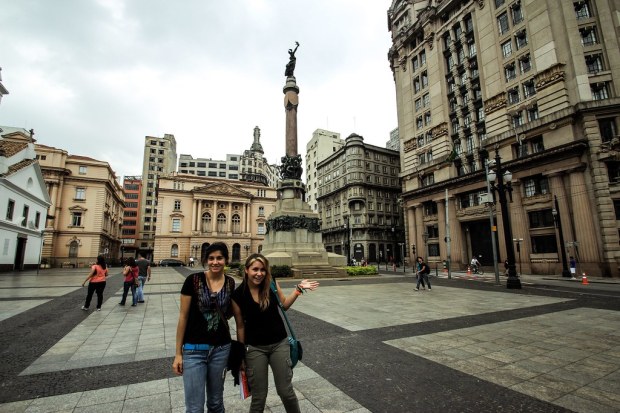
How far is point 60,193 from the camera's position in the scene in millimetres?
44969

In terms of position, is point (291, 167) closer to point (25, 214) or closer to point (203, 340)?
point (203, 340)

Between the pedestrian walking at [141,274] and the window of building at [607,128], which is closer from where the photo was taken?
the pedestrian walking at [141,274]

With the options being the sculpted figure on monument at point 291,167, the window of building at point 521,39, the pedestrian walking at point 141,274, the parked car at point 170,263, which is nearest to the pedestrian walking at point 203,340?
the pedestrian walking at point 141,274

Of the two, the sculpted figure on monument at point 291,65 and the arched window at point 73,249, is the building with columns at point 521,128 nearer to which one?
the sculpted figure on monument at point 291,65

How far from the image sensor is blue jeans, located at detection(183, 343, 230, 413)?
2.45 meters

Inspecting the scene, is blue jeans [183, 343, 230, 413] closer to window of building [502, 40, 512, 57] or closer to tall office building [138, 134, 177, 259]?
window of building [502, 40, 512, 57]

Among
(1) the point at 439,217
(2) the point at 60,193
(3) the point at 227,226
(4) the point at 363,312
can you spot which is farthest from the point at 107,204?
(4) the point at 363,312

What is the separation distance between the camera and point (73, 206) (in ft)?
152

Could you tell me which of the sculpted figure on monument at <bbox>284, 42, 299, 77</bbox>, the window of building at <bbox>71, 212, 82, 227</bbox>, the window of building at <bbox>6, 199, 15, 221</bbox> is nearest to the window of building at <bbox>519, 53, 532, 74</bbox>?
the sculpted figure on monument at <bbox>284, 42, 299, 77</bbox>

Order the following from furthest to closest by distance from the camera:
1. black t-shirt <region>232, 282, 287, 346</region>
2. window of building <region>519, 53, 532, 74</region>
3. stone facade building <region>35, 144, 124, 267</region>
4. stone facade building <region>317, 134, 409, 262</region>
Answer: stone facade building <region>317, 134, 409, 262</region>, stone facade building <region>35, 144, 124, 267</region>, window of building <region>519, 53, 532, 74</region>, black t-shirt <region>232, 282, 287, 346</region>

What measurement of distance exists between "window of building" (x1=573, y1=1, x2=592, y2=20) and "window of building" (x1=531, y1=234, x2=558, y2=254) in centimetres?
1952

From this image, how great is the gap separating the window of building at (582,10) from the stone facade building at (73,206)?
61811 mm

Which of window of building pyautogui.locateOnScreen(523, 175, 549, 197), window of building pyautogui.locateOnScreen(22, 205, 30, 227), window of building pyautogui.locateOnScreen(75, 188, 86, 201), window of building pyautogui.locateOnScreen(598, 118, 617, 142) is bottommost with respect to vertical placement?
window of building pyautogui.locateOnScreen(22, 205, 30, 227)

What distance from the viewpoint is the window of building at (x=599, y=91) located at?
980 inches
